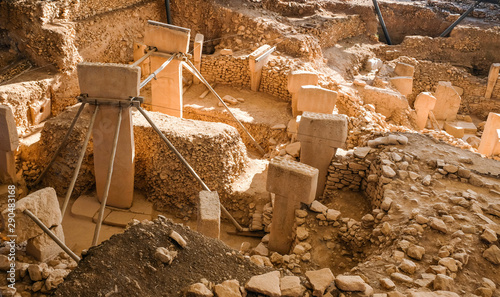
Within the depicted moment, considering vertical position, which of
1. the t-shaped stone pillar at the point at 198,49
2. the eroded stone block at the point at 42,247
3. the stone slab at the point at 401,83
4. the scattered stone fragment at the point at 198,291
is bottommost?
the eroded stone block at the point at 42,247

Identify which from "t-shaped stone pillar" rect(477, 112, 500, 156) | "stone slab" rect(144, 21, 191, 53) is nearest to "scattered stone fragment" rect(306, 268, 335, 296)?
"stone slab" rect(144, 21, 191, 53)

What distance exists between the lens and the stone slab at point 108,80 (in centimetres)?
649

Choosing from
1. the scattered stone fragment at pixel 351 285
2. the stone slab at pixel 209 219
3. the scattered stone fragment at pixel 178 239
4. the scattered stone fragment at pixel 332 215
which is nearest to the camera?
the scattered stone fragment at pixel 351 285

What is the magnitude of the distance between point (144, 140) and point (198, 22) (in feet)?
23.9

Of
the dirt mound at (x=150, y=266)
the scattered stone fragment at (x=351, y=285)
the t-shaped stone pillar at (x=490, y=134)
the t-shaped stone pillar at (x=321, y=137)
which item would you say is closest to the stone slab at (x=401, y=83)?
the t-shaped stone pillar at (x=490, y=134)

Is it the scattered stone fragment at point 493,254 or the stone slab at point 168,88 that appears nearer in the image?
the scattered stone fragment at point 493,254

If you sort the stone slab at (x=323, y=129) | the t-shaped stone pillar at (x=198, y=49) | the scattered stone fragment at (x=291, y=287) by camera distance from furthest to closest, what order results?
the t-shaped stone pillar at (x=198, y=49) → the stone slab at (x=323, y=129) → the scattered stone fragment at (x=291, y=287)

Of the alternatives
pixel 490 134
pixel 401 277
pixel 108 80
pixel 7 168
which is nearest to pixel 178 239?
pixel 401 277

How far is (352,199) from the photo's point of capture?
7.08 m

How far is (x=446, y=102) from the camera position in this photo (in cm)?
1391

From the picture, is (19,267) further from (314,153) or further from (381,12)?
(381,12)

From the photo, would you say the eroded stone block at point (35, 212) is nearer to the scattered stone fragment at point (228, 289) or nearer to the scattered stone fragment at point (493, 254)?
the scattered stone fragment at point (228, 289)

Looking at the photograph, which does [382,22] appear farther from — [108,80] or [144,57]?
[108,80]

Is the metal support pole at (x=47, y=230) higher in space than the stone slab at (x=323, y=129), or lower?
lower
